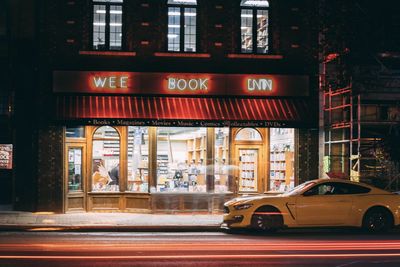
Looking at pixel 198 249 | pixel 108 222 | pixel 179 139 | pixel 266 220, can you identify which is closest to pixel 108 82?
pixel 179 139

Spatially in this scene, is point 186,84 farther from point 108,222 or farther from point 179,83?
point 108,222

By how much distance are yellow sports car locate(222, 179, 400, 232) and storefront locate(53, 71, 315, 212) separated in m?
5.13

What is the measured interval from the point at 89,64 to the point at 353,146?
29.8ft

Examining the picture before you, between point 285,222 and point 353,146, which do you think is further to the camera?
point 353,146

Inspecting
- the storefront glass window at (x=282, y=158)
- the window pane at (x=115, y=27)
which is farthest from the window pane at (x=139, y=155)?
the storefront glass window at (x=282, y=158)

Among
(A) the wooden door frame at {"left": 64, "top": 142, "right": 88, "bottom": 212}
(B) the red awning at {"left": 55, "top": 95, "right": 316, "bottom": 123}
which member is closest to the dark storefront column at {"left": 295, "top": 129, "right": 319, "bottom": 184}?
(B) the red awning at {"left": 55, "top": 95, "right": 316, "bottom": 123}

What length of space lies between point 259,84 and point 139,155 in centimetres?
455

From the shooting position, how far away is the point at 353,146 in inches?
888

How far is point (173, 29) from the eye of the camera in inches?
871

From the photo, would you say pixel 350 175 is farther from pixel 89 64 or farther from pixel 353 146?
pixel 89 64

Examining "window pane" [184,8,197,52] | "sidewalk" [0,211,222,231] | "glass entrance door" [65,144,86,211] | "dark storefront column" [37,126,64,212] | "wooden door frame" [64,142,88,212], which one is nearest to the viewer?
"sidewalk" [0,211,222,231]

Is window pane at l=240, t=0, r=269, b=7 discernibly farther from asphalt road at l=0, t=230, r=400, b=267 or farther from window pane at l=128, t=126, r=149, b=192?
asphalt road at l=0, t=230, r=400, b=267

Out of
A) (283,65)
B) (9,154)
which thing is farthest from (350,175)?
(9,154)

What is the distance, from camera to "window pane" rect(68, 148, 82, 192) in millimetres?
21703
